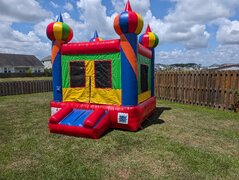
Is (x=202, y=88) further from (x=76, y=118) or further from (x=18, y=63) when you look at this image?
(x=18, y=63)

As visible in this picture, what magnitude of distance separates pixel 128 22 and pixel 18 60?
180 ft

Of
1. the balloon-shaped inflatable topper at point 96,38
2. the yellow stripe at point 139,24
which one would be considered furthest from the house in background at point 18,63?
the yellow stripe at point 139,24

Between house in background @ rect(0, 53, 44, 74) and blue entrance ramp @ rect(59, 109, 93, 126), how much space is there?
45560 millimetres

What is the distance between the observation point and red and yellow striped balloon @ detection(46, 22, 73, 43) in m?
6.44

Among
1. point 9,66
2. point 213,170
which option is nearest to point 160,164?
point 213,170

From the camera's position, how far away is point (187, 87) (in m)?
10.7

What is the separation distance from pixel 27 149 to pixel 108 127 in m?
2.27

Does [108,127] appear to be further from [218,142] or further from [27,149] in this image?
[218,142]

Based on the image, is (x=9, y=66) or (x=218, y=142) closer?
(x=218, y=142)

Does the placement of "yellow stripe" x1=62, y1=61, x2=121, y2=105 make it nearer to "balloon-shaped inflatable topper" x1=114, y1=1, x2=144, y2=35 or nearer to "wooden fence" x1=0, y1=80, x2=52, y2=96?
"balloon-shaped inflatable topper" x1=114, y1=1, x2=144, y2=35

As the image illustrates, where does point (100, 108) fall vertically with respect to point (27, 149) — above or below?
above

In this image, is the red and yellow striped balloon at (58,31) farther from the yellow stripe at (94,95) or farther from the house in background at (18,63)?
the house in background at (18,63)

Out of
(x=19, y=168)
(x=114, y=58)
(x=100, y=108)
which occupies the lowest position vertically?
(x=19, y=168)

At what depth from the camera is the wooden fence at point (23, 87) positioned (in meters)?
14.3
